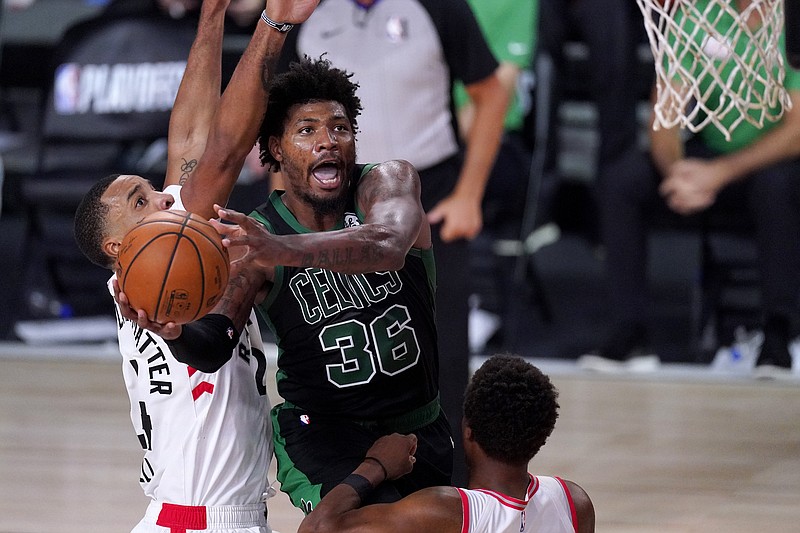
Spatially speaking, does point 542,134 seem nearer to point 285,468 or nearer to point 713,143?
point 713,143

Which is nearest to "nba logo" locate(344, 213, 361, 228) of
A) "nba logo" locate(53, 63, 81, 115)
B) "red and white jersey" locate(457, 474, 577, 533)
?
"red and white jersey" locate(457, 474, 577, 533)

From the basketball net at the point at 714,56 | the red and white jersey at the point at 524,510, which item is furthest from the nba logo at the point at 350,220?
the basketball net at the point at 714,56

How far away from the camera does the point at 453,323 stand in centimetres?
524

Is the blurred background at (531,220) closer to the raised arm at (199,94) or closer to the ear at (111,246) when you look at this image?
the raised arm at (199,94)

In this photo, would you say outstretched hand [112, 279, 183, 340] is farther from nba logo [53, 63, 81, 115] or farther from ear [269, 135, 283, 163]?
nba logo [53, 63, 81, 115]

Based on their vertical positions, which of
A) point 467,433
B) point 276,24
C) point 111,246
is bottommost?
point 467,433

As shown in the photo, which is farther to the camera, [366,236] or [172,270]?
[366,236]

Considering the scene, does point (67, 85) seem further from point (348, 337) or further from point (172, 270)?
point (172, 270)

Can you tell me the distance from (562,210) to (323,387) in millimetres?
6023

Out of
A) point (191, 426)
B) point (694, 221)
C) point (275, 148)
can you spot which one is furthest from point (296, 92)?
point (694, 221)

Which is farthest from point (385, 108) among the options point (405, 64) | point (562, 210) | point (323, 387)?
point (562, 210)

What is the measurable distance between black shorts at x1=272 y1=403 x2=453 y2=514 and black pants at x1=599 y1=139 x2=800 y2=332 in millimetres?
4725

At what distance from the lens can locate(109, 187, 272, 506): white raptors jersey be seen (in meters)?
3.60

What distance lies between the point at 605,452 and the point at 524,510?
298 centimetres
